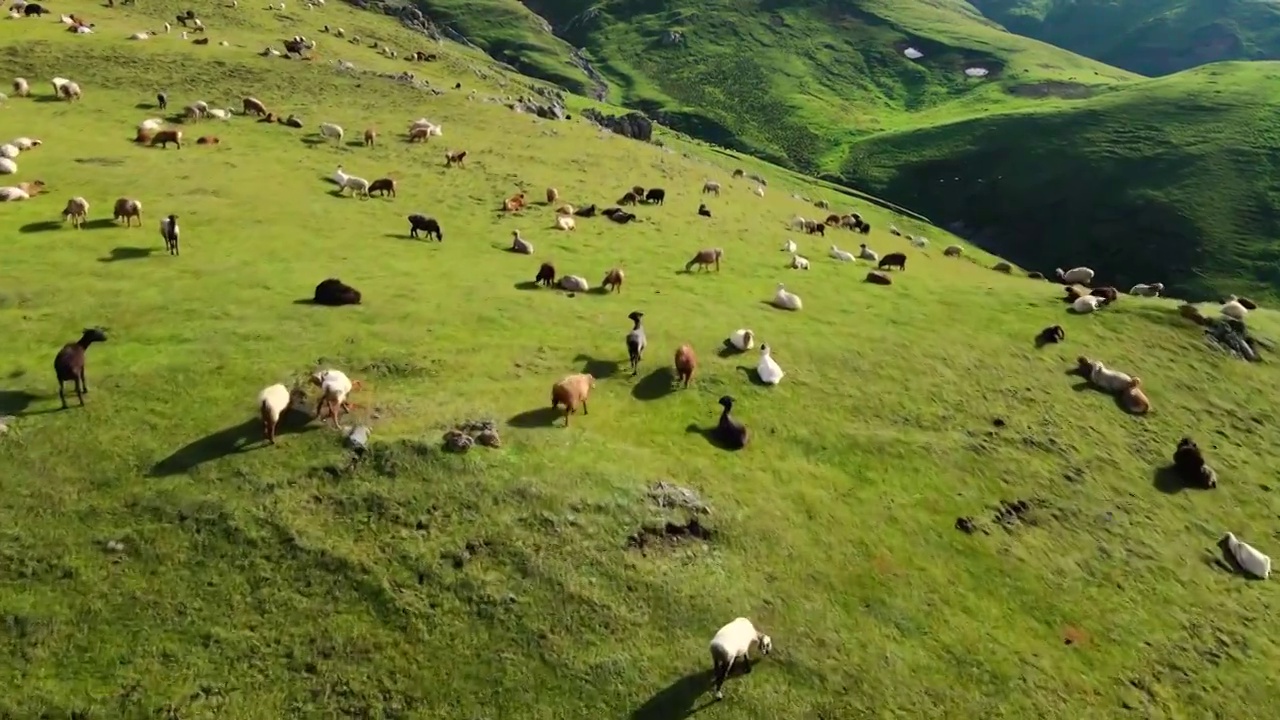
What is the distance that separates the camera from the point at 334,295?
81.5 feet

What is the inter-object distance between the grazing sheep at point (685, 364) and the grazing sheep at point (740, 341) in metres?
2.84

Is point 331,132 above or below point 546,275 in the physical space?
above

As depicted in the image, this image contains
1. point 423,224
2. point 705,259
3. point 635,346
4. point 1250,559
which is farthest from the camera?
point 705,259

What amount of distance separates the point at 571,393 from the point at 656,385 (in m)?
3.77

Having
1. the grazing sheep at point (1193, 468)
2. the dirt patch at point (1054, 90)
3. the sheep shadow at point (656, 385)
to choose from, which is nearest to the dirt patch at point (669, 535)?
the sheep shadow at point (656, 385)

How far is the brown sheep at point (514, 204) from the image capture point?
129 feet

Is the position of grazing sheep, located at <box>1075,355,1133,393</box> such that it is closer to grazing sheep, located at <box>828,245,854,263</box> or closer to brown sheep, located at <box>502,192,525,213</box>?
grazing sheep, located at <box>828,245,854,263</box>

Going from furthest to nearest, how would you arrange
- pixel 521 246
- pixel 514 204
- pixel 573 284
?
pixel 514 204, pixel 521 246, pixel 573 284

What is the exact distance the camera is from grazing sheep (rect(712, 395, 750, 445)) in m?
21.0

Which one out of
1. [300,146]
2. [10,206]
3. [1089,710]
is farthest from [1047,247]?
[10,206]

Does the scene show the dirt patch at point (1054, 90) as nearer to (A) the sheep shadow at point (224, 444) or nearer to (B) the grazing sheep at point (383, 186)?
(B) the grazing sheep at point (383, 186)

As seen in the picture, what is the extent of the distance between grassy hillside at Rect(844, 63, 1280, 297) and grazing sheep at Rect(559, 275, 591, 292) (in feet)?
232

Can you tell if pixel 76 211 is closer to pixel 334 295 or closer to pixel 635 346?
pixel 334 295

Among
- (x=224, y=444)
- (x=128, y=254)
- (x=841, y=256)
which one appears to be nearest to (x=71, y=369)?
(x=224, y=444)
